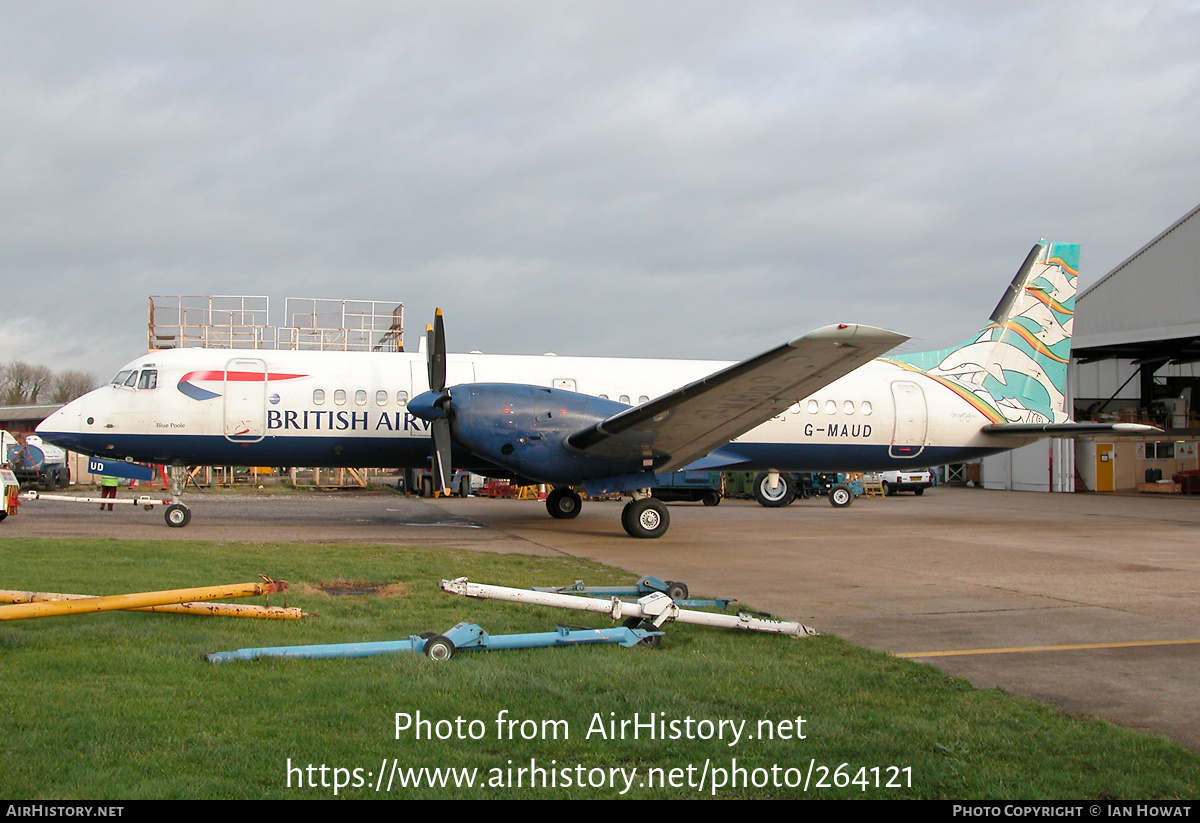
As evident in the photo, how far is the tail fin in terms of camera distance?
67.8 feet

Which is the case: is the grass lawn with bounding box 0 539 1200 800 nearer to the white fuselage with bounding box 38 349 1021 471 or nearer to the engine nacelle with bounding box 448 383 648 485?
the engine nacelle with bounding box 448 383 648 485

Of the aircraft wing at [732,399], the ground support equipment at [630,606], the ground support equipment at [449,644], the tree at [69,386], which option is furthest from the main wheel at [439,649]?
the tree at [69,386]

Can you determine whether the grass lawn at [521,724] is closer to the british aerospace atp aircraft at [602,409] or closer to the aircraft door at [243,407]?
the british aerospace atp aircraft at [602,409]

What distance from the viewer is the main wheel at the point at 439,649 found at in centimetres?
567

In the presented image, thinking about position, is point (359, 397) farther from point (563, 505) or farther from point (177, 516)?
point (563, 505)

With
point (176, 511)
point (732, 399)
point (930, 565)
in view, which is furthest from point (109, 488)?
point (930, 565)

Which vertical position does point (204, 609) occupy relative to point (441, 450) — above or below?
below

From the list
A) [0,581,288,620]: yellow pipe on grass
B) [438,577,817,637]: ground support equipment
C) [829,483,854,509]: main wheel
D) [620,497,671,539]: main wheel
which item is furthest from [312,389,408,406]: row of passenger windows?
[829,483,854,509]: main wheel

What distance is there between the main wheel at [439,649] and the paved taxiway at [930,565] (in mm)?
3401

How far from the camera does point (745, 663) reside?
5.99 metres

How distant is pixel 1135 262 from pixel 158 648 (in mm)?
42653

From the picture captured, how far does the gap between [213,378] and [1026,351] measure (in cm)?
1861

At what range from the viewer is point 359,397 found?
17312mm

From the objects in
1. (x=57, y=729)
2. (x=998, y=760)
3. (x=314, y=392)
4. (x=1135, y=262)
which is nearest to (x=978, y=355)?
(x=314, y=392)
